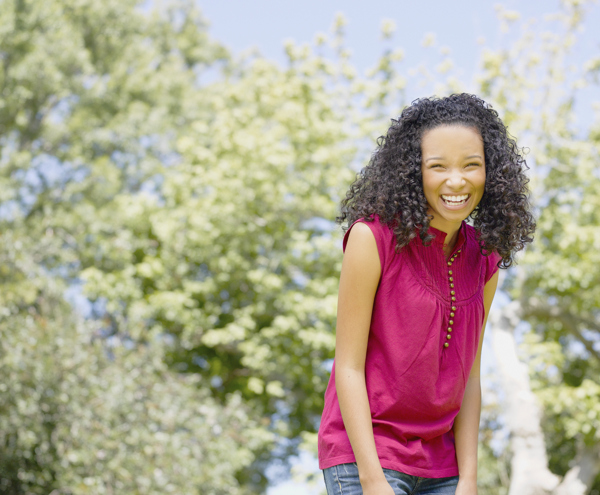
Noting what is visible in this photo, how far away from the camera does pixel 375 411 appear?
155cm

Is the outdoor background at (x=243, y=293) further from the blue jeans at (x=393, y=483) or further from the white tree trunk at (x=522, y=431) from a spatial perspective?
the blue jeans at (x=393, y=483)

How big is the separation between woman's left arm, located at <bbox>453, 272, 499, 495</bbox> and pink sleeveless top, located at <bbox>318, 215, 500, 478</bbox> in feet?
0.08

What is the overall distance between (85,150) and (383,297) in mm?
14168

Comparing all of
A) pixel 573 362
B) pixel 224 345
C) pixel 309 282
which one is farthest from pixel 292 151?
pixel 573 362

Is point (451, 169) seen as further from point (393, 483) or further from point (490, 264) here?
point (393, 483)

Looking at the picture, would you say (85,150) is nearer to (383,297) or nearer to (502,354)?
(502,354)

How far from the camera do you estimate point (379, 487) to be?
56.2 inches

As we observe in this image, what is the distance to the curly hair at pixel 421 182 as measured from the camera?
1.61 metres

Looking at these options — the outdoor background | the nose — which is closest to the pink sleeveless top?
the nose

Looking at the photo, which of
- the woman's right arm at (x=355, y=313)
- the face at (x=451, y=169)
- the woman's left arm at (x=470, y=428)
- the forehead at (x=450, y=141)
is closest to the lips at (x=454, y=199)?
the face at (x=451, y=169)

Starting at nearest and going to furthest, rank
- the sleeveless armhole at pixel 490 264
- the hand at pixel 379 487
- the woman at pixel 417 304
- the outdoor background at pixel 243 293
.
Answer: the hand at pixel 379 487 → the woman at pixel 417 304 → the sleeveless armhole at pixel 490 264 → the outdoor background at pixel 243 293

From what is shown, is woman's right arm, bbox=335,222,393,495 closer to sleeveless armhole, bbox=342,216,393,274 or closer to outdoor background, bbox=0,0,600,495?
sleeveless armhole, bbox=342,216,393,274

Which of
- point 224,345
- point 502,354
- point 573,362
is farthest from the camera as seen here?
point 573,362

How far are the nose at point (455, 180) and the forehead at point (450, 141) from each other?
2.1 inches
